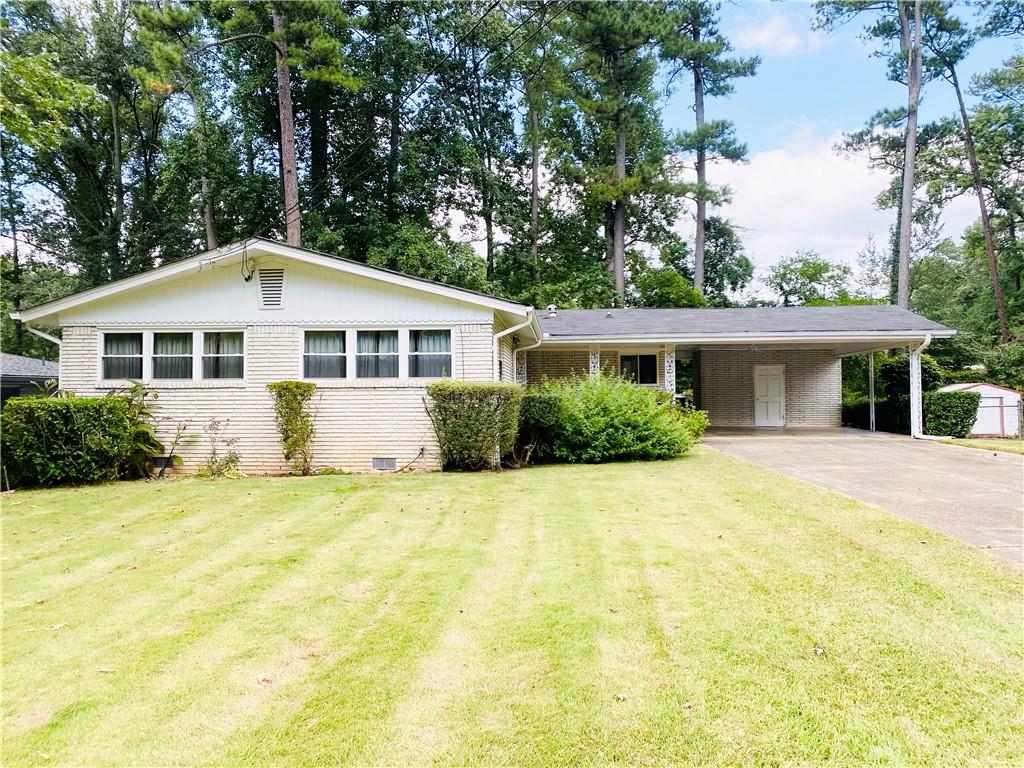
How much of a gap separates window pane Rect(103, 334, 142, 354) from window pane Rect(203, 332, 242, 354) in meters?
1.26

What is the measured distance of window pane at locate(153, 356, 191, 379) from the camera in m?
11.2

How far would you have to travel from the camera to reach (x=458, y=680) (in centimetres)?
299

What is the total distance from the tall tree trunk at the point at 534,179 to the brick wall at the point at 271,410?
16.0 meters

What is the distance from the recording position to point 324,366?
11.1m

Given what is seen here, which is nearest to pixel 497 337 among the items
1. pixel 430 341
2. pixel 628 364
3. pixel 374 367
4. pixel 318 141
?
pixel 430 341

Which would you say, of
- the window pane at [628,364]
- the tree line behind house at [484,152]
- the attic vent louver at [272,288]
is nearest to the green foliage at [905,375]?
the tree line behind house at [484,152]

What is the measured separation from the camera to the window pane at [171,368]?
11.2m

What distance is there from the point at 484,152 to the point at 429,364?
1822 cm

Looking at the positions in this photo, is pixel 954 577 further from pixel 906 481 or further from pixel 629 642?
pixel 906 481

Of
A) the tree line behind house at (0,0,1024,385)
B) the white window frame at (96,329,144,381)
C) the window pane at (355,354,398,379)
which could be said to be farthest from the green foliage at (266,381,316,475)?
the tree line behind house at (0,0,1024,385)

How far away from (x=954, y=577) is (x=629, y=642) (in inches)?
101

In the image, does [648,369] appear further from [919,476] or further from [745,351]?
[919,476]

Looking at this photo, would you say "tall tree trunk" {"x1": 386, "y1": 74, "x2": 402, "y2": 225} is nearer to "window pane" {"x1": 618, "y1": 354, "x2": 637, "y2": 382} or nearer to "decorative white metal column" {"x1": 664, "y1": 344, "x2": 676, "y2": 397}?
"window pane" {"x1": 618, "y1": 354, "x2": 637, "y2": 382}

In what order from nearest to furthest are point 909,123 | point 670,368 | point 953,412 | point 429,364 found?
1. point 429,364
2. point 953,412
3. point 670,368
4. point 909,123
